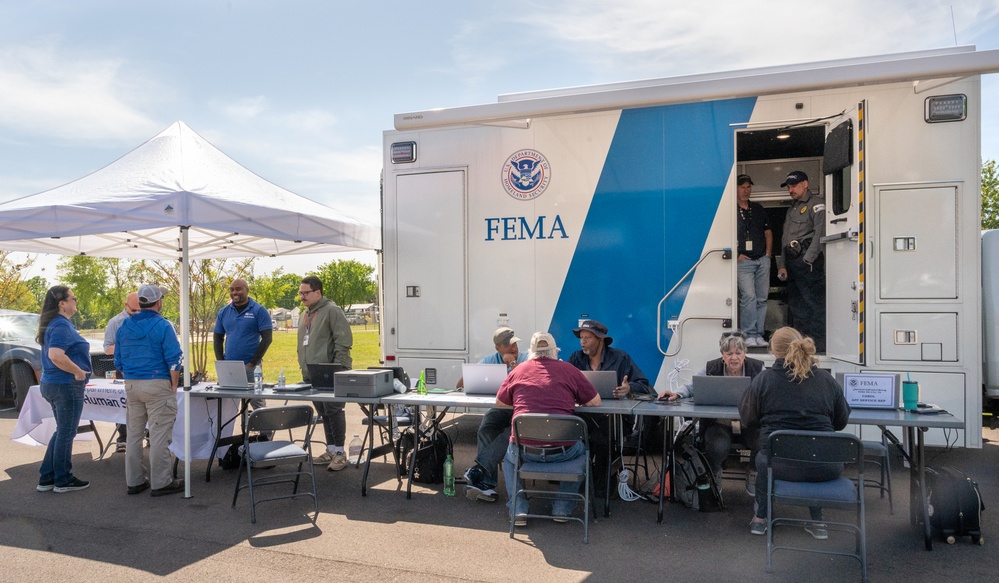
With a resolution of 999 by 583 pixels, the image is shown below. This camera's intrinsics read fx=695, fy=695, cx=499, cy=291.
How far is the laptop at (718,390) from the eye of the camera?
177 inches

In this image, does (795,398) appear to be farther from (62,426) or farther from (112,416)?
(112,416)

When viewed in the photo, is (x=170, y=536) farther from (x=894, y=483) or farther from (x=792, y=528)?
(x=894, y=483)

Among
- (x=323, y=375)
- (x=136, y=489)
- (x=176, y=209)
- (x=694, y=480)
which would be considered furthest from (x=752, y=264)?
(x=136, y=489)

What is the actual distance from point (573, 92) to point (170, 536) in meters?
4.43

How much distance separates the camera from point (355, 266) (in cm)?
5191

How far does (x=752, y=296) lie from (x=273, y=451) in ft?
13.1

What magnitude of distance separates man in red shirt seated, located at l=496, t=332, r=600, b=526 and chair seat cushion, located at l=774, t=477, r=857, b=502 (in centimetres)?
117

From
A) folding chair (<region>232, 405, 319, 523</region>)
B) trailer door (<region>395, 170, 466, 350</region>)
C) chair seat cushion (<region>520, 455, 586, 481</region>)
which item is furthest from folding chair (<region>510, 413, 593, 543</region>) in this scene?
trailer door (<region>395, 170, 466, 350</region>)

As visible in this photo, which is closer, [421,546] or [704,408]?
[421,546]

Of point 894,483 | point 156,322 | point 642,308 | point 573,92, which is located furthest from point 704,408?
point 156,322

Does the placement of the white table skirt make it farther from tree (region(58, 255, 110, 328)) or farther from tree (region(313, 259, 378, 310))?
tree (region(313, 259, 378, 310))

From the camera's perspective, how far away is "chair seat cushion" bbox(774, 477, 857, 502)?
3.48 m

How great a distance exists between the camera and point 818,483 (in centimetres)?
358

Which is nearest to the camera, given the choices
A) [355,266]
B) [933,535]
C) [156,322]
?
[933,535]
